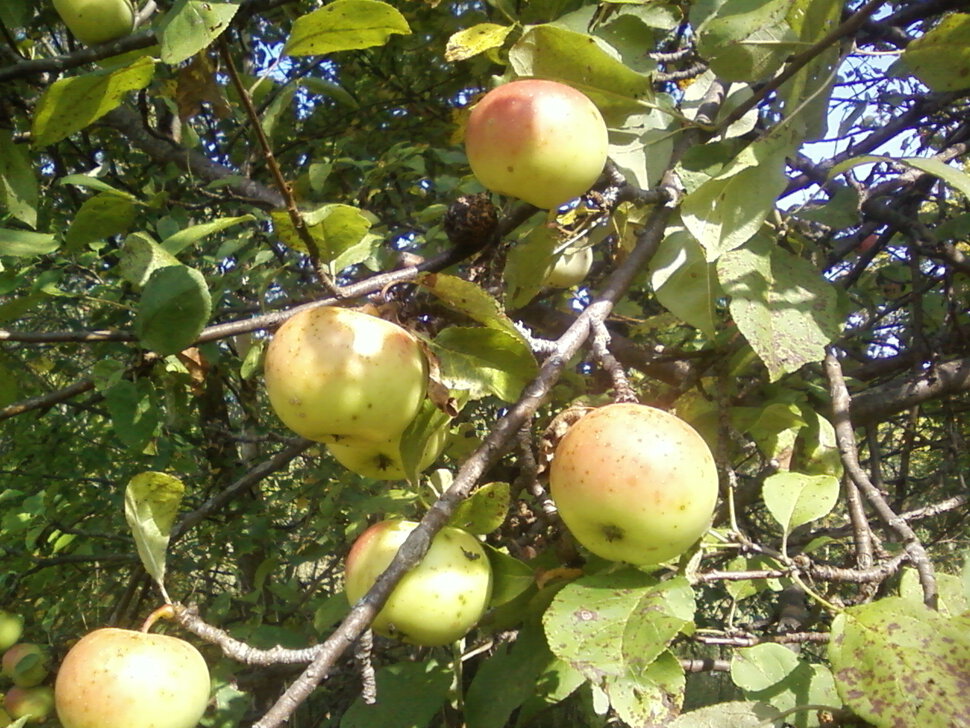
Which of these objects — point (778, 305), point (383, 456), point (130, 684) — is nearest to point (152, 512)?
point (130, 684)

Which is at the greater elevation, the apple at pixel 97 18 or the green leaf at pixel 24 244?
the apple at pixel 97 18

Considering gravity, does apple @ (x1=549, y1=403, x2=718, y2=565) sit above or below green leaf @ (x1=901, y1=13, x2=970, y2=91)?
below

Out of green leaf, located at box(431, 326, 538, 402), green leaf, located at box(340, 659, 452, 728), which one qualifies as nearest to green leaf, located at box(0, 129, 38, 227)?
green leaf, located at box(431, 326, 538, 402)

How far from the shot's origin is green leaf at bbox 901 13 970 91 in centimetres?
128

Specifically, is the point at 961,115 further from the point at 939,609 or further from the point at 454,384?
the point at 454,384

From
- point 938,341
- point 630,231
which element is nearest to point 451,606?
point 630,231

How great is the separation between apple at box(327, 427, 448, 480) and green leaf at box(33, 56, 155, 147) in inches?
25.6

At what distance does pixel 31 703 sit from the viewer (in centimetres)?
200

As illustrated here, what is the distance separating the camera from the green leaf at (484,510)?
1.21 metres

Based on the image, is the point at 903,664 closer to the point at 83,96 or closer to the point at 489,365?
the point at 489,365

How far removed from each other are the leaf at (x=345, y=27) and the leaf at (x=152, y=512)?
67 cm

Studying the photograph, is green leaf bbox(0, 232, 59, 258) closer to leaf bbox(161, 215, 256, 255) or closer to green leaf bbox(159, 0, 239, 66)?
leaf bbox(161, 215, 256, 255)

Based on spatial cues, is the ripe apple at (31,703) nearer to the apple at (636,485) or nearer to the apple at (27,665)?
the apple at (27,665)

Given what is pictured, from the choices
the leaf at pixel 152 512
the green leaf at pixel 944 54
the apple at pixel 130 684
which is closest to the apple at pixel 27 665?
the apple at pixel 130 684
